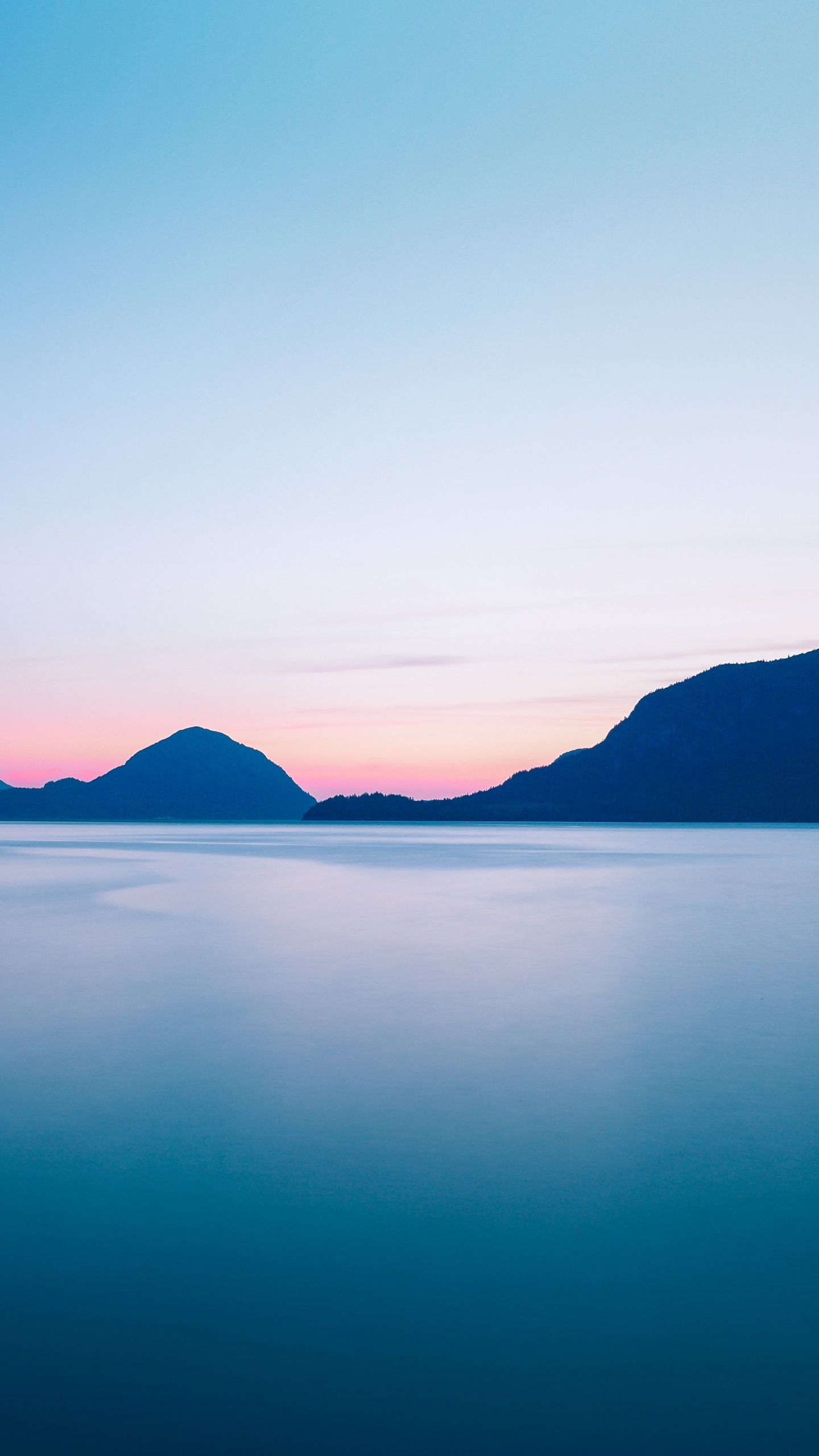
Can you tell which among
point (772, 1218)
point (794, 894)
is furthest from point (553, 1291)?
point (794, 894)

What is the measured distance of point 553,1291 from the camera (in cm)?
635

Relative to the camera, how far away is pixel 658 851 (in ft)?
271

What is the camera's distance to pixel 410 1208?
25.2ft

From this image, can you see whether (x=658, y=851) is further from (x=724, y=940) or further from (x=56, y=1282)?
(x=56, y=1282)

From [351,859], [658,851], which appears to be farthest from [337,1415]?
[658,851]

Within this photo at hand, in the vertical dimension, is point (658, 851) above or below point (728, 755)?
below

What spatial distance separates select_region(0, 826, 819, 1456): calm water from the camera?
5.12 meters

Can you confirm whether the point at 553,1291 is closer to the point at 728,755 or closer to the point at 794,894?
the point at 794,894

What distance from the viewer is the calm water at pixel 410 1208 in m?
5.12

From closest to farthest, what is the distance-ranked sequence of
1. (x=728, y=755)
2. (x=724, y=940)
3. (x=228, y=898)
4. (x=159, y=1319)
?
(x=159, y=1319), (x=724, y=940), (x=228, y=898), (x=728, y=755)

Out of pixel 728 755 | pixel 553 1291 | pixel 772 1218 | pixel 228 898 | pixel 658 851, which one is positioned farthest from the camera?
pixel 728 755

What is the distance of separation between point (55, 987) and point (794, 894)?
28667 mm

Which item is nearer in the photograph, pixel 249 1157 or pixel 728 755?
pixel 249 1157

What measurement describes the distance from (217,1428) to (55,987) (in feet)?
45.6
